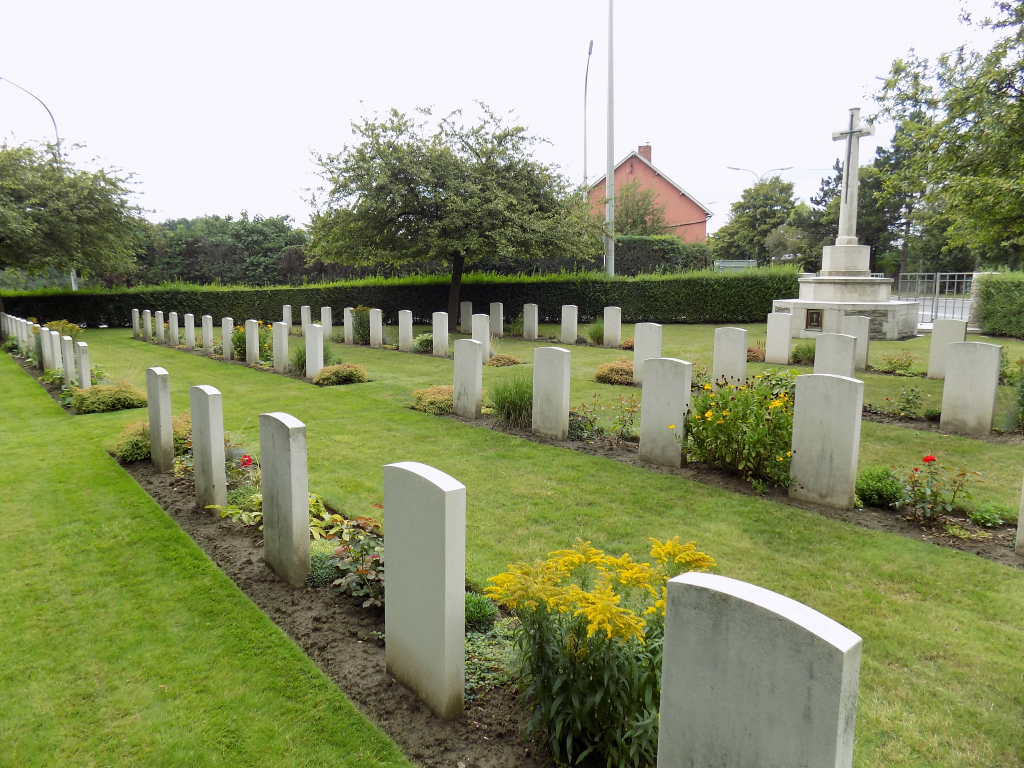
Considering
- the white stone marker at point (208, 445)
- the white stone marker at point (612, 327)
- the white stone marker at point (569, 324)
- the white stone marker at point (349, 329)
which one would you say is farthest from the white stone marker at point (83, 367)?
the white stone marker at point (612, 327)

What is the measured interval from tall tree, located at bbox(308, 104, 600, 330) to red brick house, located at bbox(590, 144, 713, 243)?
28.7 metres

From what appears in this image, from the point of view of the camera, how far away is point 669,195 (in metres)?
49.2

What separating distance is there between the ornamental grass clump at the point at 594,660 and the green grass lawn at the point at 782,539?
104 centimetres

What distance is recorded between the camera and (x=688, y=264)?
33031mm

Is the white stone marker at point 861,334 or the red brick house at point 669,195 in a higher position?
the red brick house at point 669,195

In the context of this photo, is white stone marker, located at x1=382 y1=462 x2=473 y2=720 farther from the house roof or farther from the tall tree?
the house roof

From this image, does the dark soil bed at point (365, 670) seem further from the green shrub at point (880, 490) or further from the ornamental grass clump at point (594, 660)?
the green shrub at point (880, 490)

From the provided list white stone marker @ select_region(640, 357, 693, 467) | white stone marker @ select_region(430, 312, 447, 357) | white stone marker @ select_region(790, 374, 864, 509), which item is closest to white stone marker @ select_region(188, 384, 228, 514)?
white stone marker @ select_region(640, 357, 693, 467)

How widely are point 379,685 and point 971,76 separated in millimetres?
12718

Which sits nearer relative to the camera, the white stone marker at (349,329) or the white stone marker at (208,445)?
the white stone marker at (208,445)

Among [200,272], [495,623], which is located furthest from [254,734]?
[200,272]

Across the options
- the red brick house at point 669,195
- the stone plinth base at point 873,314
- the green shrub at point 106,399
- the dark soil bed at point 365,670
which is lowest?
the dark soil bed at point 365,670

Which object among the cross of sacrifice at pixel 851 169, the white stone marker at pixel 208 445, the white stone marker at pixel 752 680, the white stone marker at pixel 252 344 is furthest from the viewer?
the cross of sacrifice at pixel 851 169

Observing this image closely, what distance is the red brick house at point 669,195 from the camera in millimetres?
48616
